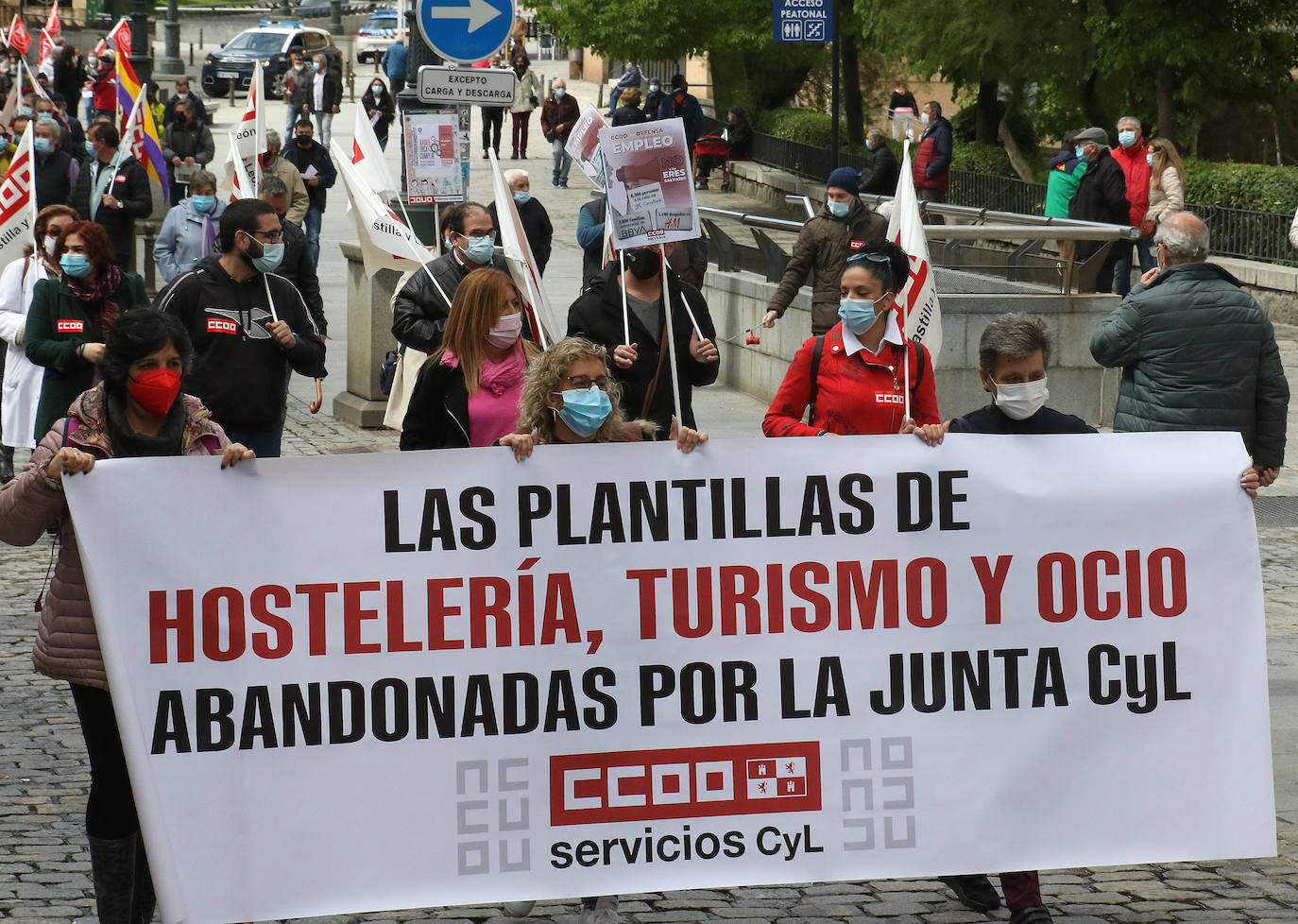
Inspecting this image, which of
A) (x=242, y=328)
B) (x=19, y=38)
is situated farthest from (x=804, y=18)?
(x=19, y=38)

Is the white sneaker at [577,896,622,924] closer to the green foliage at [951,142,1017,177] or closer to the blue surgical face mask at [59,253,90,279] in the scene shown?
the blue surgical face mask at [59,253,90,279]

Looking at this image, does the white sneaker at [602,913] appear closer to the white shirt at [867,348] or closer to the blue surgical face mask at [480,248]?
the white shirt at [867,348]

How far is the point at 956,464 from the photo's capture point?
16.6 ft

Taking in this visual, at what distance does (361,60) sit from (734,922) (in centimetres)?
5934

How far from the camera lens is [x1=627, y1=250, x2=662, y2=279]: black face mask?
290 inches

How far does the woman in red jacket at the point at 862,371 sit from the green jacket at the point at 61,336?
368cm

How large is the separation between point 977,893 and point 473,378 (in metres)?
2.24

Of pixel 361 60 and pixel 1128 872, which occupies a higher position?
pixel 361 60

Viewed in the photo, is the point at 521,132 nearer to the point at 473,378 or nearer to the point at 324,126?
the point at 324,126

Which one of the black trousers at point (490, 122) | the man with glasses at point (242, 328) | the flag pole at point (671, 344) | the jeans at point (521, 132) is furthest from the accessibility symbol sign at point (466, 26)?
the jeans at point (521, 132)

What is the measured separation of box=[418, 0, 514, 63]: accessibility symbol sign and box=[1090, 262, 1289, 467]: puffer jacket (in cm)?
473

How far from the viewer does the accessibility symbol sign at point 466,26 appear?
1059cm

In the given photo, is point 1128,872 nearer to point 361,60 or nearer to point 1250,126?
point 1250,126

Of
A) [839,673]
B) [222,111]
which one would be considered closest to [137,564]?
[839,673]
